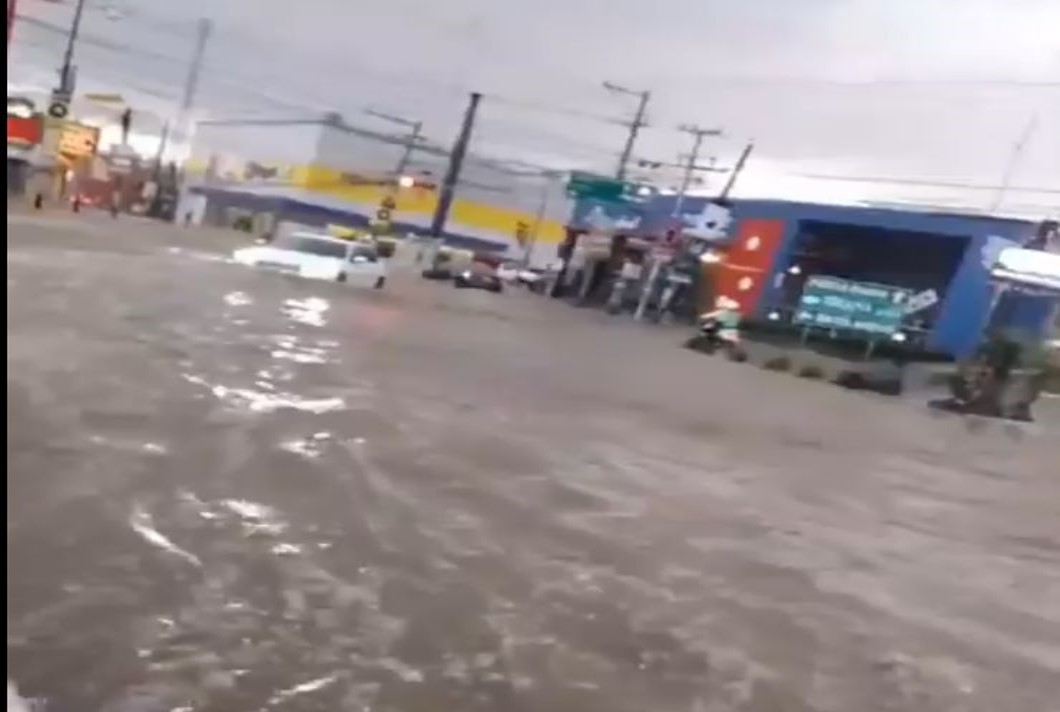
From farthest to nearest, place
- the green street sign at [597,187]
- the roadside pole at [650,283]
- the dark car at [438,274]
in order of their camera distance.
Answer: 1. the dark car at [438,274]
2. the green street sign at [597,187]
3. the roadside pole at [650,283]

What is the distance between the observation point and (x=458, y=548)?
13.6ft

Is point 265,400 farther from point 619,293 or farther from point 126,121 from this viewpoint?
point 126,121

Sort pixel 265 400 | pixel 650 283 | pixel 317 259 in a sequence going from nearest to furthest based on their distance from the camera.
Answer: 1. pixel 265 400
2. pixel 317 259
3. pixel 650 283

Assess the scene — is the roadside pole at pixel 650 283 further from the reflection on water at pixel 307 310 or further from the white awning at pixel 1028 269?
the reflection on water at pixel 307 310

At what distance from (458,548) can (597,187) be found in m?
28.7

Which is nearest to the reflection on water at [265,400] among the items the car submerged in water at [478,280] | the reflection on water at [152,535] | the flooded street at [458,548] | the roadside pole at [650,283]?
the flooded street at [458,548]

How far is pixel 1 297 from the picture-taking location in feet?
5.80

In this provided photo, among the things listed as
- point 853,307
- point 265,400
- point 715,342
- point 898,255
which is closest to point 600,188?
point 898,255

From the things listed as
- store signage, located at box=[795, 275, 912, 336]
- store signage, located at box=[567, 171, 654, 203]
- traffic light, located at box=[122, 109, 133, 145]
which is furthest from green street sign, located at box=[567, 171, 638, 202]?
traffic light, located at box=[122, 109, 133, 145]

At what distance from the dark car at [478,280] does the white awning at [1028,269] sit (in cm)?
1301

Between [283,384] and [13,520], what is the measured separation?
3.49m

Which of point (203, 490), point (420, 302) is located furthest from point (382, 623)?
point (420, 302)

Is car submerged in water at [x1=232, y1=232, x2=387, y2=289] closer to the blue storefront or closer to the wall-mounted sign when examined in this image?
the blue storefront

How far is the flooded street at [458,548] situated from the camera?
118 inches
